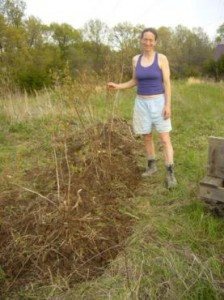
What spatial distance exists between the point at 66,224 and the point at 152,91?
1.60m

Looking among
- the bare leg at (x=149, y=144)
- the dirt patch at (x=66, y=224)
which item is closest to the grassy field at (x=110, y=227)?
the dirt patch at (x=66, y=224)

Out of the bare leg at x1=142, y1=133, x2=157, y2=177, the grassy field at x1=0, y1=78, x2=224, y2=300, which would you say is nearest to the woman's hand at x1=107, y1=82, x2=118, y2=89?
the grassy field at x1=0, y1=78, x2=224, y2=300

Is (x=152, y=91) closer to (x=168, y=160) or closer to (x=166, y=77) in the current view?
(x=166, y=77)

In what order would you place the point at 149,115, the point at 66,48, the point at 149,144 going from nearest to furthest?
the point at 149,115
the point at 149,144
the point at 66,48

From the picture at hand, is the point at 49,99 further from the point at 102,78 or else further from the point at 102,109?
the point at 102,78

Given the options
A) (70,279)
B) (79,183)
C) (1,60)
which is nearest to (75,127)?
(79,183)

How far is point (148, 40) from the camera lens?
11.2ft

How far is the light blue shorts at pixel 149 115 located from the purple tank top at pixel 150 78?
8 centimetres

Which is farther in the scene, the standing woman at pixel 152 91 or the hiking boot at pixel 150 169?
the hiking boot at pixel 150 169

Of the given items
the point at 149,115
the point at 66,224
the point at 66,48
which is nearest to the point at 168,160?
the point at 149,115

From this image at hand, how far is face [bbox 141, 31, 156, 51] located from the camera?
11.2ft

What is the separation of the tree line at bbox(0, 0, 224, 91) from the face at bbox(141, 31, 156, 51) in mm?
1199

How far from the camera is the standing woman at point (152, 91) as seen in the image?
349 centimetres

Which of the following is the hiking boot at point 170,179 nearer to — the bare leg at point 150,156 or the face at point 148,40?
the bare leg at point 150,156
